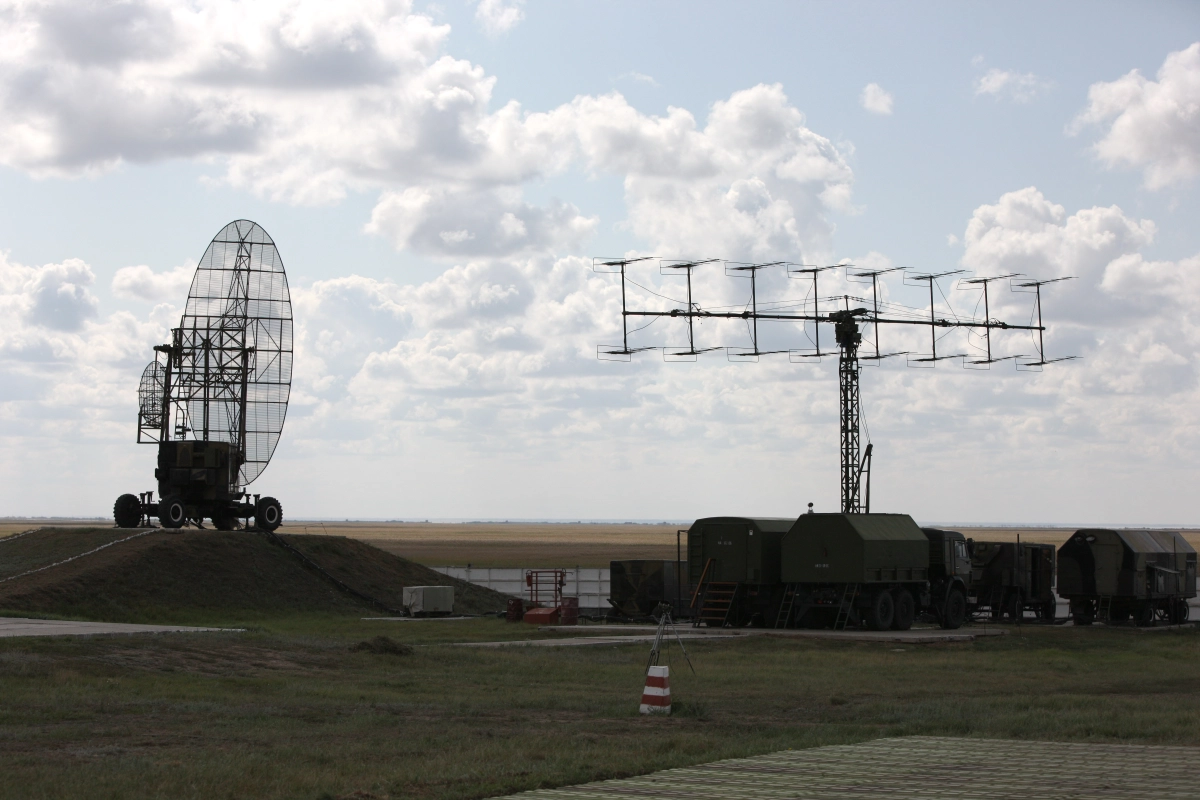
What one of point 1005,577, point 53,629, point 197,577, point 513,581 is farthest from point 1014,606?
point 53,629

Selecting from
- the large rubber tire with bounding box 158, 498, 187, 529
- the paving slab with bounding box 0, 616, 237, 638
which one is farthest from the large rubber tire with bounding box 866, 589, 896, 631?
the large rubber tire with bounding box 158, 498, 187, 529

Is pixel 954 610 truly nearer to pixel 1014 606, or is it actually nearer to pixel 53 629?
pixel 1014 606

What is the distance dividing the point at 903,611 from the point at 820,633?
13.7ft

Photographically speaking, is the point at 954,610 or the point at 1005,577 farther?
the point at 1005,577

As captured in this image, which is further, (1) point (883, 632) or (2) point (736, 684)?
(1) point (883, 632)

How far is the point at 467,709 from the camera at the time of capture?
21172mm

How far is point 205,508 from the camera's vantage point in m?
55.3

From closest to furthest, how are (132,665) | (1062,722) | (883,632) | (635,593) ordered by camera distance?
(1062,722) < (132,665) < (883,632) < (635,593)

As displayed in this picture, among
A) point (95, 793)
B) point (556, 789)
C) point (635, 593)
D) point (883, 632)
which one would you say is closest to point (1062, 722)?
point (556, 789)

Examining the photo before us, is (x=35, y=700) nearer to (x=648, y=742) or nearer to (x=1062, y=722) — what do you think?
(x=648, y=742)

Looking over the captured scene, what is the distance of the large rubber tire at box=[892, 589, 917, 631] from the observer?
4331 centimetres

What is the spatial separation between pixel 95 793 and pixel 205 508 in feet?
144

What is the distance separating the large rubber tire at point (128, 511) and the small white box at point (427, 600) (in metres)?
13.9

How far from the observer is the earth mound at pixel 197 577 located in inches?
1720
